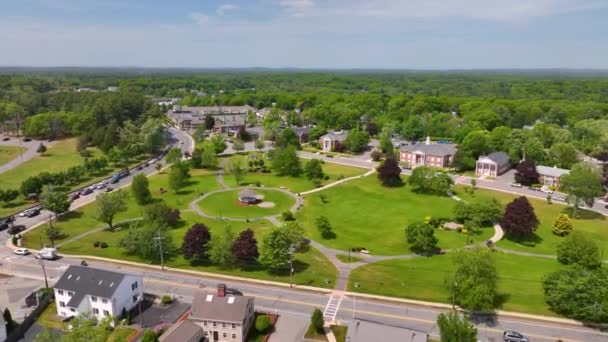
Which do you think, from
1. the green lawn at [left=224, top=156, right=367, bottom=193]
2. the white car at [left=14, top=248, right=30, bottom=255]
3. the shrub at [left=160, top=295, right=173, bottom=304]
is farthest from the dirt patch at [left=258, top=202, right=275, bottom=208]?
the white car at [left=14, top=248, right=30, bottom=255]

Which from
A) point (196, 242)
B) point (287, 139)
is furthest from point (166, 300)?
point (287, 139)

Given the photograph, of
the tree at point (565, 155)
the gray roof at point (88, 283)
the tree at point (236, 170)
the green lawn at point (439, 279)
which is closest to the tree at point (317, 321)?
the green lawn at point (439, 279)

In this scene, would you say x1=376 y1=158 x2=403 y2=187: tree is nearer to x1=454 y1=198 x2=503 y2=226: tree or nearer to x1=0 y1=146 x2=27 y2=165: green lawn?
x1=454 y1=198 x2=503 y2=226: tree

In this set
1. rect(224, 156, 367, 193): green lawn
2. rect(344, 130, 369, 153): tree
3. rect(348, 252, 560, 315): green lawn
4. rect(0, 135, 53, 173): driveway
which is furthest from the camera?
rect(344, 130, 369, 153): tree

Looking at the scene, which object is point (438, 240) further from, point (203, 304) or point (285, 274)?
point (203, 304)

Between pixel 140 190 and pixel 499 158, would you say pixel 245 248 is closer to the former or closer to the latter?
pixel 140 190

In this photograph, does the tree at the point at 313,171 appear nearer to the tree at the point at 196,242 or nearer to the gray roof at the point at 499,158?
the gray roof at the point at 499,158
